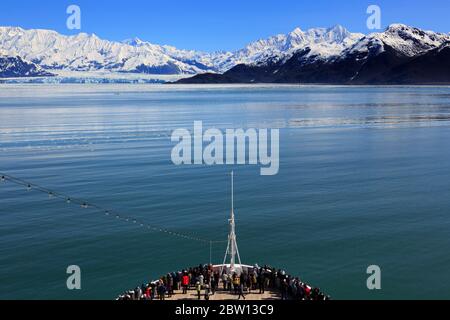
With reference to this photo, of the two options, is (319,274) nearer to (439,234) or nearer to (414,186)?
(439,234)

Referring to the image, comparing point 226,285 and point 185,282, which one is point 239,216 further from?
point 185,282

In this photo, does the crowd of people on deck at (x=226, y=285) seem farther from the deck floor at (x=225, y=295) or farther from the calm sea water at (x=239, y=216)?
the calm sea water at (x=239, y=216)

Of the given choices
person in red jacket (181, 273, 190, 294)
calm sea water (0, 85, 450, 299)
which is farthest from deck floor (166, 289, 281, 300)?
calm sea water (0, 85, 450, 299)

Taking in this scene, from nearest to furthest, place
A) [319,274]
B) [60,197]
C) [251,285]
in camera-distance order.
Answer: [251,285]
[319,274]
[60,197]

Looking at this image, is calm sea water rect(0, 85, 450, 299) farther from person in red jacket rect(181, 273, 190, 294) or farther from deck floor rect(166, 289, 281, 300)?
person in red jacket rect(181, 273, 190, 294)

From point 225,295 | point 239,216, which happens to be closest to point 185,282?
point 225,295

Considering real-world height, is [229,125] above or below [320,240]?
above

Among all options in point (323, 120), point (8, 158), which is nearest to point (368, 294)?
point (8, 158)

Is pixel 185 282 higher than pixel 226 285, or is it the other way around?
pixel 185 282
